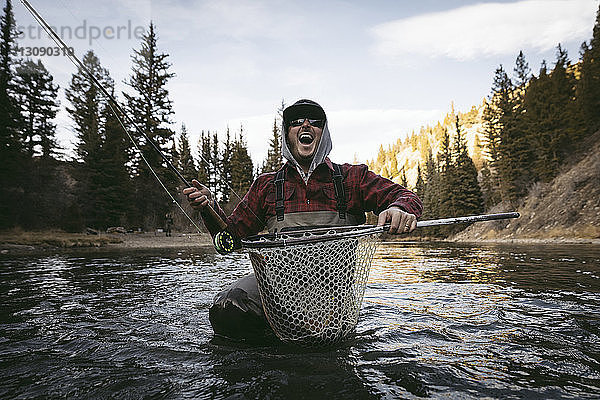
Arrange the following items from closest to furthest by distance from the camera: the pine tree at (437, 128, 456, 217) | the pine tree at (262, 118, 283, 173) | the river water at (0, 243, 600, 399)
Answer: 1. the river water at (0, 243, 600, 399)
2. the pine tree at (437, 128, 456, 217)
3. the pine tree at (262, 118, 283, 173)

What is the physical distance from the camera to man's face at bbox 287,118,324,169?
11.9 ft

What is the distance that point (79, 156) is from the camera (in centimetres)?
3203

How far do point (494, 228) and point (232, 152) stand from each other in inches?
1548

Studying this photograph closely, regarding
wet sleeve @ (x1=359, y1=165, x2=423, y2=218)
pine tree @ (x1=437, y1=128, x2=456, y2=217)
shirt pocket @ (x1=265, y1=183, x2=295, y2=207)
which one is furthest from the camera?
pine tree @ (x1=437, y1=128, x2=456, y2=217)

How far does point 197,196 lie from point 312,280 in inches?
51.9

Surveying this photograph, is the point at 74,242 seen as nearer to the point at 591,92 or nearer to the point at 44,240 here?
the point at 44,240

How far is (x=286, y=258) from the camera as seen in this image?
101 inches

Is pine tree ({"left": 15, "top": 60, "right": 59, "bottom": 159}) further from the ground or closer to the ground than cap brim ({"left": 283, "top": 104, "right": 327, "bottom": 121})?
further from the ground

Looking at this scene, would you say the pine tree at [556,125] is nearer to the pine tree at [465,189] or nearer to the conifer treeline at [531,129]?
the conifer treeline at [531,129]

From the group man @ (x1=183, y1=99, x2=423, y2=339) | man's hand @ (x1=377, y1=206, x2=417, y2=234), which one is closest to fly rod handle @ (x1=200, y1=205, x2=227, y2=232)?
man @ (x1=183, y1=99, x2=423, y2=339)

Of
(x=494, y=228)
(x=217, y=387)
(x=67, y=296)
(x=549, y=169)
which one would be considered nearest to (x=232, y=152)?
(x=494, y=228)

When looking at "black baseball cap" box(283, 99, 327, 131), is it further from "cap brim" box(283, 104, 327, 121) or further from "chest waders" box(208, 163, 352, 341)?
"chest waders" box(208, 163, 352, 341)

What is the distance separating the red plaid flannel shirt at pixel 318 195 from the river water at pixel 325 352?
1.20 metres

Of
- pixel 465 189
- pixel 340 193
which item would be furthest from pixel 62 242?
pixel 465 189
